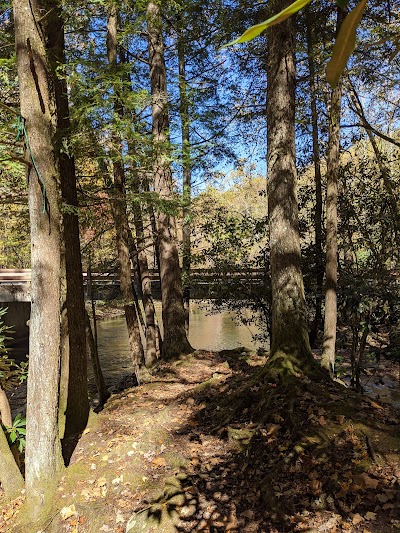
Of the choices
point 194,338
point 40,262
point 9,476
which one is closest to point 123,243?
point 40,262

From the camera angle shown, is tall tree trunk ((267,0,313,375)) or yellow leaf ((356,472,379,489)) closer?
yellow leaf ((356,472,379,489))

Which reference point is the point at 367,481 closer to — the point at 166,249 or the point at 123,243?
the point at 123,243

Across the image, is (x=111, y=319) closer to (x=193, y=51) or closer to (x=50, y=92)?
(x=193, y=51)

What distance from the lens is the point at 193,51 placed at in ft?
30.8

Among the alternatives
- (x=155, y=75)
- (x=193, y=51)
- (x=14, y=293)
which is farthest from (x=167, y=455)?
(x=14, y=293)

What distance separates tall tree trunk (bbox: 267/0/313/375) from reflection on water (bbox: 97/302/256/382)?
5781 millimetres

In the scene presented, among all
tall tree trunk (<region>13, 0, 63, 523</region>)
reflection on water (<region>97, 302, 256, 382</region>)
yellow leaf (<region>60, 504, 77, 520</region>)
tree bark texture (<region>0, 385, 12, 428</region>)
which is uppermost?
tall tree trunk (<region>13, 0, 63, 523</region>)

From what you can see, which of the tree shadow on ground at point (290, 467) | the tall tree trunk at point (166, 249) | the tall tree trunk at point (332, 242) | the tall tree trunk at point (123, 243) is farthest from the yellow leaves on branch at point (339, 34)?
the tall tree trunk at point (166, 249)

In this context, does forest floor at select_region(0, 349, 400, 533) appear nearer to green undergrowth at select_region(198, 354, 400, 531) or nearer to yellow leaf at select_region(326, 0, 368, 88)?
green undergrowth at select_region(198, 354, 400, 531)

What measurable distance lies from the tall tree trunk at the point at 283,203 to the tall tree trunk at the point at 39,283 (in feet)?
8.38

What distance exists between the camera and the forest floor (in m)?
2.93

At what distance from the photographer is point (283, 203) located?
4.84 metres

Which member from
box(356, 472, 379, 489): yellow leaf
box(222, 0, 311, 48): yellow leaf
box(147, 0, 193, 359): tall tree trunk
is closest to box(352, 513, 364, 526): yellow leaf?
box(356, 472, 379, 489): yellow leaf

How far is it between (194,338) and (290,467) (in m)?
12.6
